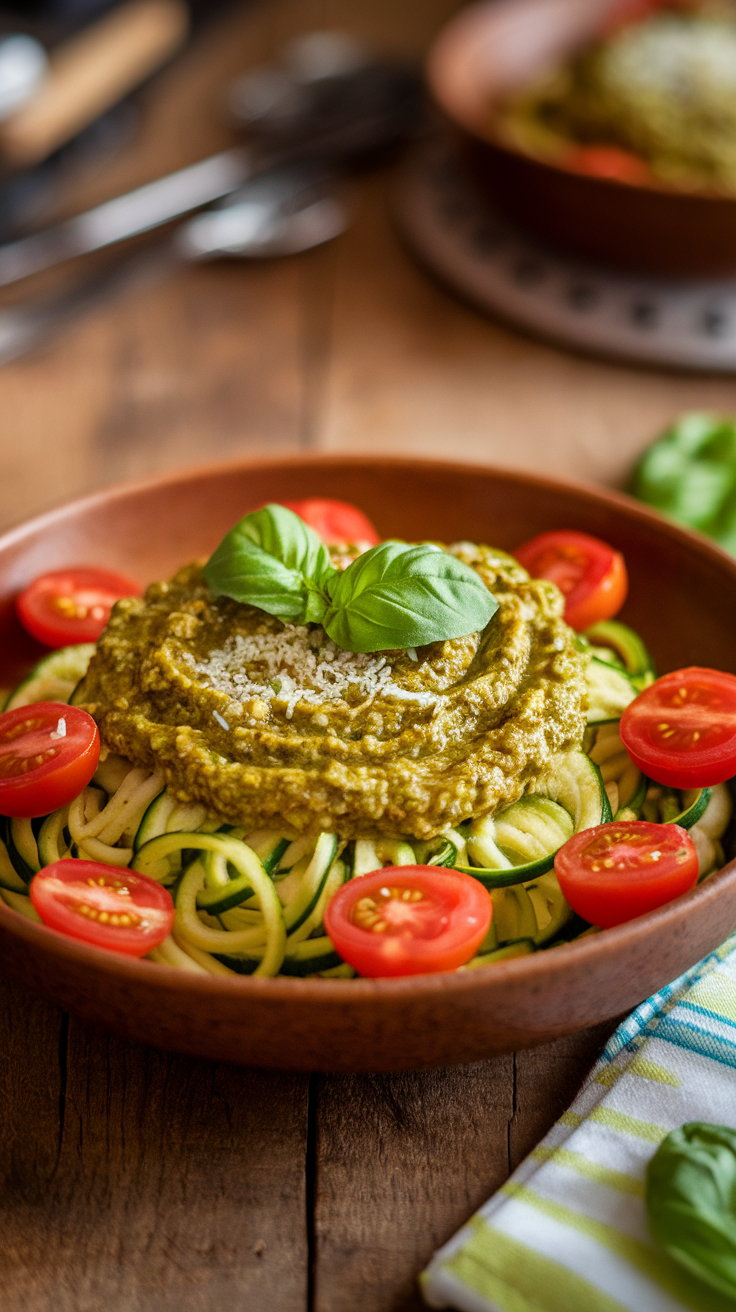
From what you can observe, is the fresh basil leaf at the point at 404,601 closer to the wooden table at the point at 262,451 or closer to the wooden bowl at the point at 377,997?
the wooden bowl at the point at 377,997

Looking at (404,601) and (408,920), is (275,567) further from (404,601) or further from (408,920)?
(408,920)

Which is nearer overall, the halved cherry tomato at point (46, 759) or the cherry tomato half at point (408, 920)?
the cherry tomato half at point (408, 920)

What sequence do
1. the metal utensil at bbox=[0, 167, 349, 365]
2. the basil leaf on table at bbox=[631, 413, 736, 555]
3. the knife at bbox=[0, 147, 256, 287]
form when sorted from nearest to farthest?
the basil leaf on table at bbox=[631, 413, 736, 555], the knife at bbox=[0, 147, 256, 287], the metal utensil at bbox=[0, 167, 349, 365]

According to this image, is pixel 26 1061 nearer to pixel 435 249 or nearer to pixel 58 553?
pixel 58 553

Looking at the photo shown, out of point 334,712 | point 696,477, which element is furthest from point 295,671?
point 696,477

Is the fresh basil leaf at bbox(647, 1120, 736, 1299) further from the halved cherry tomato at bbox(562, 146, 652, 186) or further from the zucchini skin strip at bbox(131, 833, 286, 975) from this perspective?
the halved cherry tomato at bbox(562, 146, 652, 186)

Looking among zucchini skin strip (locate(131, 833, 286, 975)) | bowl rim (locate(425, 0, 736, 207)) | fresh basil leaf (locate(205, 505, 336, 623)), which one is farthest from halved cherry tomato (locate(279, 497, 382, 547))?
bowl rim (locate(425, 0, 736, 207))

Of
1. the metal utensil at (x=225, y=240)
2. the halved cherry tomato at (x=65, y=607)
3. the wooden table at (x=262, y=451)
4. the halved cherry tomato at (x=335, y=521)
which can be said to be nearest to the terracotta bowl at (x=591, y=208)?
the wooden table at (x=262, y=451)

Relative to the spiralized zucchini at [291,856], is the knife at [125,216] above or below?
above
